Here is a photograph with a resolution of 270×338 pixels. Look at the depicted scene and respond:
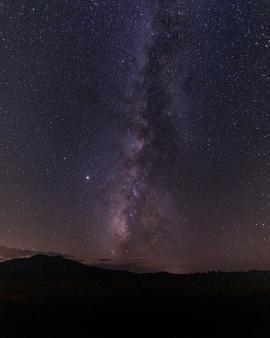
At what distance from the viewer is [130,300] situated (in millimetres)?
28562

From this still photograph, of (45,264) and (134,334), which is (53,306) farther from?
(45,264)

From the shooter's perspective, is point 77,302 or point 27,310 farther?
point 77,302

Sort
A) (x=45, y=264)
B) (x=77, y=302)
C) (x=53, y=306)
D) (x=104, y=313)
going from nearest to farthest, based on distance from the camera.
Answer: (x=104, y=313)
(x=53, y=306)
(x=77, y=302)
(x=45, y=264)

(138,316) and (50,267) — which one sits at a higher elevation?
(50,267)

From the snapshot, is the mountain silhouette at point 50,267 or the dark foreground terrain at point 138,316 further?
the mountain silhouette at point 50,267

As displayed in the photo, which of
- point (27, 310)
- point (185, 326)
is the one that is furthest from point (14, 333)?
point (185, 326)

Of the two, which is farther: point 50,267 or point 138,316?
point 50,267

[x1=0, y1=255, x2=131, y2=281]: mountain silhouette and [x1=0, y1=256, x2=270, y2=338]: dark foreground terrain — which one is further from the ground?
[x1=0, y1=255, x2=131, y2=281]: mountain silhouette

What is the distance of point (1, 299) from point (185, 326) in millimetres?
13986

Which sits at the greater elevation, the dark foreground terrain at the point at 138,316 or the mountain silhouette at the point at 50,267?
the mountain silhouette at the point at 50,267

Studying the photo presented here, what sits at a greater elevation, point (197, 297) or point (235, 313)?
point (197, 297)

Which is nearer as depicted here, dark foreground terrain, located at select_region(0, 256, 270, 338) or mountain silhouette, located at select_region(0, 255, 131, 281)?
dark foreground terrain, located at select_region(0, 256, 270, 338)

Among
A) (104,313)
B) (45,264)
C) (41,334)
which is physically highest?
(45,264)

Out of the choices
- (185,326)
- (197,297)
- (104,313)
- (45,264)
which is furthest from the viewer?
(45,264)
